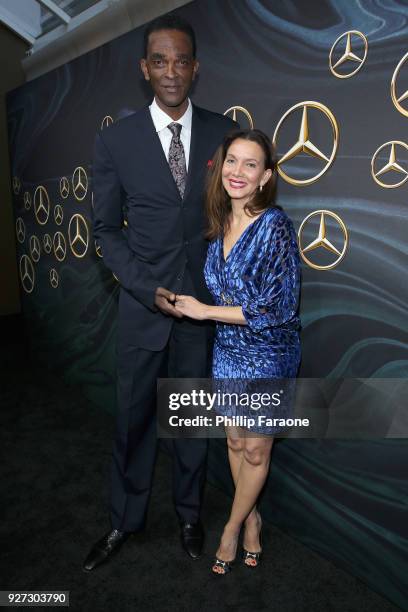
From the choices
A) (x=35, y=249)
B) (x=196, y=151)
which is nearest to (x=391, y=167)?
(x=196, y=151)

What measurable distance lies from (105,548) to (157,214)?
4.32 ft

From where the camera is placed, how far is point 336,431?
1879 millimetres

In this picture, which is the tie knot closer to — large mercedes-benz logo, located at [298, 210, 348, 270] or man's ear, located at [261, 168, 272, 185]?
man's ear, located at [261, 168, 272, 185]

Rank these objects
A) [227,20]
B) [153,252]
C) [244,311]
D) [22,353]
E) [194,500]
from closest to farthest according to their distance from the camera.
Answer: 1. [244,311]
2. [153,252]
3. [227,20]
4. [194,500]
5. [22,353]

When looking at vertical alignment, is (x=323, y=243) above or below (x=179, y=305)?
above

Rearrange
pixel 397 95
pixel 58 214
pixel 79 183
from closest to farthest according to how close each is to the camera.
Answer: pixel 397 95, pixel 79 183, pixel 58 214

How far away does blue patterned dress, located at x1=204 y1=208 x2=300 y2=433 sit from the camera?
60.8 inches

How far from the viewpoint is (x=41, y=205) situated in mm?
3562

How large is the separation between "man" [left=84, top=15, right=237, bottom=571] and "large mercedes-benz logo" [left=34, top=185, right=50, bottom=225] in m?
1.77

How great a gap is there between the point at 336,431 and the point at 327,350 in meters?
0.30

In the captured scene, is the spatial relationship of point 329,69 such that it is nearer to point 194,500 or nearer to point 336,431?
point 336,431

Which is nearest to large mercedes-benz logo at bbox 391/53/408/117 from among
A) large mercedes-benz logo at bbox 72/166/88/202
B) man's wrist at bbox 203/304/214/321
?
man's wrist at bbox 203/304/214/321

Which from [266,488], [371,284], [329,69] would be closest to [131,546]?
[266,488]

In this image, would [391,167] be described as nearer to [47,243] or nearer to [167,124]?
[167,124]
